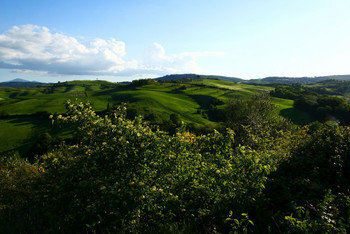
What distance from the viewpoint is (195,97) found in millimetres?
135500

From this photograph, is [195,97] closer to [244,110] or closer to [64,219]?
[244,110]

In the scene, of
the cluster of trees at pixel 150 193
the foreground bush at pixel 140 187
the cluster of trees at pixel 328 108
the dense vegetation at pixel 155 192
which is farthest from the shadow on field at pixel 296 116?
the foreground bush at pixel 140 187

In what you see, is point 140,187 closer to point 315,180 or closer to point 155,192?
point 155,192

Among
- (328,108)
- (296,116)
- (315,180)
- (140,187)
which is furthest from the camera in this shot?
(296,116)

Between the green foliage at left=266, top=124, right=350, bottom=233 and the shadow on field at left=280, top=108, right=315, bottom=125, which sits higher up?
the green foliage at left=266, top=124, right=350, bottom=233

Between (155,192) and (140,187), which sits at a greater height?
(140,187)

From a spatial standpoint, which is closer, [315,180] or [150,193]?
[150,193]

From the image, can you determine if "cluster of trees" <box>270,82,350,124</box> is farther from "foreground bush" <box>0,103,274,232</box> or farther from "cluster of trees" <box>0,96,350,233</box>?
"foreground bush" <box>0,103,274,232</box>

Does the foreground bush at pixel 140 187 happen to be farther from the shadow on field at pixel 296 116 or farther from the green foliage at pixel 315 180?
the shadow on field at pixel 296 116

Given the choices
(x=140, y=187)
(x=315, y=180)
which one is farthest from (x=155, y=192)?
(x=315, y=180)

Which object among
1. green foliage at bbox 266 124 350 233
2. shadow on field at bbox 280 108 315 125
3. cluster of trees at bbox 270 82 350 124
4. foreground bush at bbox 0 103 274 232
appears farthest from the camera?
cluster of trees at bbox 270 82 350 124

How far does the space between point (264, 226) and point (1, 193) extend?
13.5 meters

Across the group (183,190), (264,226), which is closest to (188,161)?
(183,190)

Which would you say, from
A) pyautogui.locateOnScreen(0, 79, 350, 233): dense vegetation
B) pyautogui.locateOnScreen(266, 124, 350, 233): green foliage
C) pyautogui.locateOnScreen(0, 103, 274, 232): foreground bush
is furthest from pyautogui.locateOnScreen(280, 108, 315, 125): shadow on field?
pyautogui.locateOnScreen(0, 103, 274, 232): foreground bush
